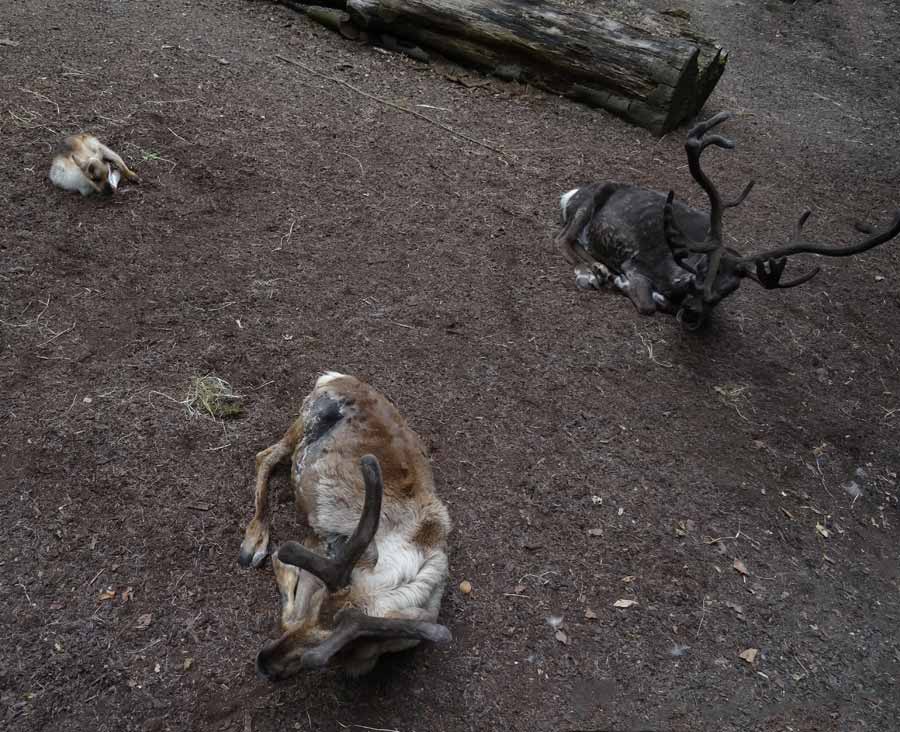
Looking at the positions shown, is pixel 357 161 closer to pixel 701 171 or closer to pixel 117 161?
pixel 117 161

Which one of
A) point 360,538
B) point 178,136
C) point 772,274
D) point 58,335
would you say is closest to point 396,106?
point 178,136

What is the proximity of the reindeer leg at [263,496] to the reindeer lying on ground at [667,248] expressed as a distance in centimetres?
346

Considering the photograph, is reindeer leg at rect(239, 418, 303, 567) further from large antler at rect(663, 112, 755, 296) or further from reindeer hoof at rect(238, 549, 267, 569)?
large antler at rect(663, 112, 755, 296)

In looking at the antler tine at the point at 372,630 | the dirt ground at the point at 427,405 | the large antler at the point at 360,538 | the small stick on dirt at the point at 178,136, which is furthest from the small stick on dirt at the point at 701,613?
the small stick on dirt at the point at 178,136

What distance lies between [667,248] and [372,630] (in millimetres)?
5075

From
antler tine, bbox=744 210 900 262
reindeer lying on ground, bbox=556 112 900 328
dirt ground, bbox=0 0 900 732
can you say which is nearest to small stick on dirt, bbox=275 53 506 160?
dirt ground, bbox=0 0 900 732

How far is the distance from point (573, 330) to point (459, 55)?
5236 millimetres

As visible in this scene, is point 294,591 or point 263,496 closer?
point 294,591

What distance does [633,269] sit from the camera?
6953 mm

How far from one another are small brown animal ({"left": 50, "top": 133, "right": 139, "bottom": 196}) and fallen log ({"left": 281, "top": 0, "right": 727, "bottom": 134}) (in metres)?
4.73

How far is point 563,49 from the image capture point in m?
9.20

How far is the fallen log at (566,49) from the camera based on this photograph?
352 inches

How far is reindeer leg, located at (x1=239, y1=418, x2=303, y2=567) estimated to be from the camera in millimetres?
3987

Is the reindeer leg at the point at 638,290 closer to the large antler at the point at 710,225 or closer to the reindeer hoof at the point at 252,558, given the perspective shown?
the large antler at the point at 710,225
